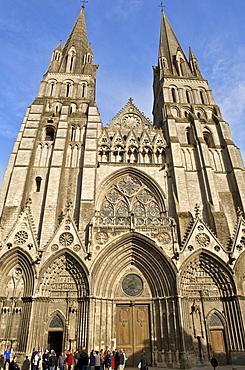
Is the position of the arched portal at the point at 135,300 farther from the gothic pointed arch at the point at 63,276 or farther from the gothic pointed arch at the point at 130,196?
the gothic pointed arch at the point at 130,196

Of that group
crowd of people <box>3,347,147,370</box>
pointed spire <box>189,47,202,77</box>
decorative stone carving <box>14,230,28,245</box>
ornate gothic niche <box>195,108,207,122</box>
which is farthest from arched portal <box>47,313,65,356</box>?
pointed spire <box>189,47,202,77</box>

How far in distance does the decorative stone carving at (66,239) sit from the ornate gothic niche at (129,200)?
3.11m

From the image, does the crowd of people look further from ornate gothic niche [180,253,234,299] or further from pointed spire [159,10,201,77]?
pointed spire [159,10,201,77]

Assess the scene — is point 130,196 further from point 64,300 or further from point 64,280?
point 64,300

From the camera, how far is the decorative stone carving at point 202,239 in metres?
Result: 13.9

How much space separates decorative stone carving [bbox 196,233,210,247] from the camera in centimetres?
1390

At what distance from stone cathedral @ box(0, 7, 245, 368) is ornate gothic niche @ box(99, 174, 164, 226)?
7 centimetres

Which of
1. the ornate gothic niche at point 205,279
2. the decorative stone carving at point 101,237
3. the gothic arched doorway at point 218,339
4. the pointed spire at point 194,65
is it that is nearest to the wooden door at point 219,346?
the gothic arched doorway at point 218,339

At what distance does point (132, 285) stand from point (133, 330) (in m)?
2.05

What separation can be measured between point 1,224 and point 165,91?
1637 centimetres

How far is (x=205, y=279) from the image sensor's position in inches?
539

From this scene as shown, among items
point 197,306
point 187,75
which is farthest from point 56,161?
point 187,75

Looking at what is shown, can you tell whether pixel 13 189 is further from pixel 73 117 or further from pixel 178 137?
pixel 178 137

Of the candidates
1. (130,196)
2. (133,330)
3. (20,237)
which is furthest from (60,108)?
(133,330)
